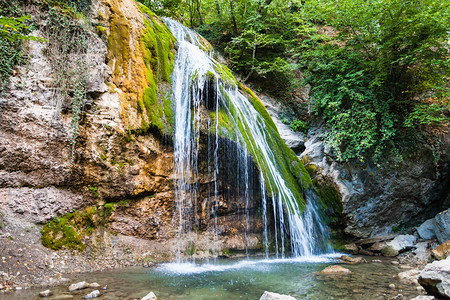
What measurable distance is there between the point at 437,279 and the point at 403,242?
16.7 feet

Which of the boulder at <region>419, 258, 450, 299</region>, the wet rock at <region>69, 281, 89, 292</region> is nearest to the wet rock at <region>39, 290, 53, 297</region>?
the wet rock at <region>69, 281, 89, 292</region>

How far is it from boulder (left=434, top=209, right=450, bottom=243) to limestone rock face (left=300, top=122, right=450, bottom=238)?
4.45ft

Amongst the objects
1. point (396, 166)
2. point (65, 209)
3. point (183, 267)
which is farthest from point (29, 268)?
point (396, 166)

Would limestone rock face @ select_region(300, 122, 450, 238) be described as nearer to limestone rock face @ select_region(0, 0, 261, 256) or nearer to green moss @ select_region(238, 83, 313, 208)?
green moss @ select_region(238, 83, 313, 208)

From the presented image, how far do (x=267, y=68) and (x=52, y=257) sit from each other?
11623 mm

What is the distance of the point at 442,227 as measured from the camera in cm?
753

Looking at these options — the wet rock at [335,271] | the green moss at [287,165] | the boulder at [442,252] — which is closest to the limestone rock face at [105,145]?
the green moss at [287,165]

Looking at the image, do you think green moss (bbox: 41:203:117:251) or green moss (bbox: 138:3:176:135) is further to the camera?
green moss (bbox: 138:3:176:135)

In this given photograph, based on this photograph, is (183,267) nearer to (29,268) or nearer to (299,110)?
(29,268)

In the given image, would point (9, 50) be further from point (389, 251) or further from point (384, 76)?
point (389, 251)

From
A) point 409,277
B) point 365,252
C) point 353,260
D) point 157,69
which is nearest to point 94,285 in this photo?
point 157,69

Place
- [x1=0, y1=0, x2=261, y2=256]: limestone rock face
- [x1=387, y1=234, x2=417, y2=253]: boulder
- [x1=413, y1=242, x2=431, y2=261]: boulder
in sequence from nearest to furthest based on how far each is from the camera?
[x1=0, y1=0, x2=261, y2=256]: limestone rock face → [x1=413, y1=242, x2=431, y2=261]: boulder → [x1=387, y1=234, x2=417, y2=253]: boulder

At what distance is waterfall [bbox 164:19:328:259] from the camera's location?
6.62 m

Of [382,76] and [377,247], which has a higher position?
[382,76]
